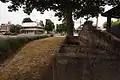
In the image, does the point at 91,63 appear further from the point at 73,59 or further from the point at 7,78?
the point at 7,78

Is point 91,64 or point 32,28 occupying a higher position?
point 91,64

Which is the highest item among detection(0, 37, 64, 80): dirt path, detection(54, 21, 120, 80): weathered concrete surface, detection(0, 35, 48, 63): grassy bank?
detection(54, 21, 120, 80): weathered concrete surface

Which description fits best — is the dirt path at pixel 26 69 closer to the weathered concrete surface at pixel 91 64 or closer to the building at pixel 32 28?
the weathered concrete surface at pixel 91 64

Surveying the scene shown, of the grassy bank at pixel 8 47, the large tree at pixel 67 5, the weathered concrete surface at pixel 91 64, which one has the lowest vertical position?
the grassy bank at pixel 8 47

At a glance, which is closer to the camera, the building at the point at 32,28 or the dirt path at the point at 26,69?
the dirt path at the point at 26,69

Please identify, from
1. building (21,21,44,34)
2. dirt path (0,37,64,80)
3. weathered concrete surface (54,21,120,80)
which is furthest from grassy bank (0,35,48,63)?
building (21,21,44,34)

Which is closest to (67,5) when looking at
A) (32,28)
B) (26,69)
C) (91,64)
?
(26,69)

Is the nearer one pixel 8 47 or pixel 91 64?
pixel 91 64

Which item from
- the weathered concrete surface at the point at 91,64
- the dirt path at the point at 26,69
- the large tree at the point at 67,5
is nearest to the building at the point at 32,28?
the large tree at the point at 67,5

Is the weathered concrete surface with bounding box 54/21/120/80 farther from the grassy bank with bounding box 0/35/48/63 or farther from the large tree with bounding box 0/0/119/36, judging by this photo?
the large tree with bounding box 0/0/119/36

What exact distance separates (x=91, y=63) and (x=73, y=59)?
38cm

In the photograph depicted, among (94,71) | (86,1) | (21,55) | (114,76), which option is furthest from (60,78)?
(86,1)

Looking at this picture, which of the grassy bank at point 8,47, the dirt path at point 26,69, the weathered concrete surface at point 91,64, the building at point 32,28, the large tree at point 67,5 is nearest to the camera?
the weathered concrete surface at point 91,64

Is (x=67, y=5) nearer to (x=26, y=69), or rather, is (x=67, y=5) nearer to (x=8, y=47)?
(x=8, y=47)
